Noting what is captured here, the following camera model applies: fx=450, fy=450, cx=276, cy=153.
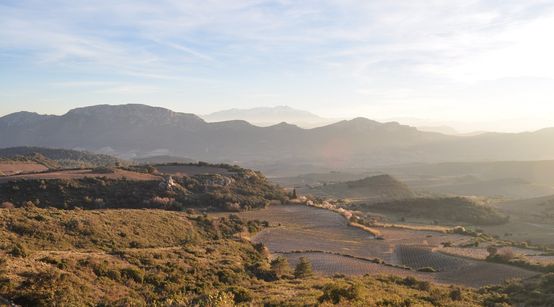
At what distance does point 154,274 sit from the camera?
17891mm

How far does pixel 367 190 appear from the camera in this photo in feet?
268

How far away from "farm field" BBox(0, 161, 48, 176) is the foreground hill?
37.1 m

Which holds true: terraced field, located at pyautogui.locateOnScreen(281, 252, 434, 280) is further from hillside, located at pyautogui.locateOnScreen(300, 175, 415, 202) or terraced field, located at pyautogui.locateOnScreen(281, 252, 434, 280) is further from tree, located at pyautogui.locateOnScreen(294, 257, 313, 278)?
hillside, located at pyautogui.locateOnScreen(300, 175, 415, 202)

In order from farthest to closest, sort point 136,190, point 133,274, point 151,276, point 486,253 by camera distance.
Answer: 1. point 136,190
2. point 486,253
3. point 151,276
4. point 133,274

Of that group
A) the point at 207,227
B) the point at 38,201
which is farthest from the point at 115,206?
the point at 207,227

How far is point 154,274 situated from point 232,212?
2613 cm

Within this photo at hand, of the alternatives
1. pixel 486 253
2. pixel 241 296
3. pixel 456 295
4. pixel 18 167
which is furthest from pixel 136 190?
pixel 456 295

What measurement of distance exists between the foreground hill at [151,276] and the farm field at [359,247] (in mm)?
4186

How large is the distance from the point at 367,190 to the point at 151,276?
67.5 metres

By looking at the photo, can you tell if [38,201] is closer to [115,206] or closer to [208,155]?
[115,206]

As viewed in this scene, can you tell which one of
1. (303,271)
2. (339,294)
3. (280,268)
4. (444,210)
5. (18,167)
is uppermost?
(18,167)

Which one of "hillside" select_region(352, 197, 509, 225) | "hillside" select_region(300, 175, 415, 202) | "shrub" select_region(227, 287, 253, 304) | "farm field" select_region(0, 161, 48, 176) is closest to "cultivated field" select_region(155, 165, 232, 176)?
"farm field" select_region(0, 161, 48, 176)

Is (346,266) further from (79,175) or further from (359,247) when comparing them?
(79,175)

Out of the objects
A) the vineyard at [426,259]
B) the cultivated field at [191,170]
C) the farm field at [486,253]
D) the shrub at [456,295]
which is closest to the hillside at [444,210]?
the cultivated field at [191,170]
